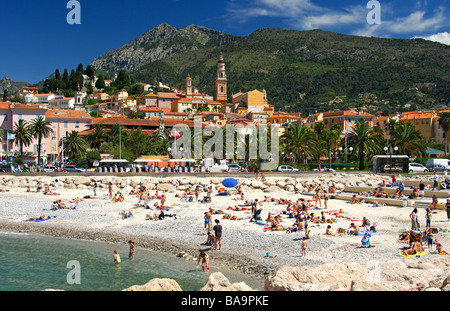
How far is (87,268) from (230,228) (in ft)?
24.0

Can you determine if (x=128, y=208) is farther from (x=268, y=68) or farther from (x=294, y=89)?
(x=268, y=68)

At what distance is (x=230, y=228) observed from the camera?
1875 centimetres

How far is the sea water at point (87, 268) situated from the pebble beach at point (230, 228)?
954 mm

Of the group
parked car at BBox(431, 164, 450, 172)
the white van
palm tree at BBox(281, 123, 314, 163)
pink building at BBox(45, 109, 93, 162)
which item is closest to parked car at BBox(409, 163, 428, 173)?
parked car at BBox(431, 164, 450, 172)

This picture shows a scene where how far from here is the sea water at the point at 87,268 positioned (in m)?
12.0

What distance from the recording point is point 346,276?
28.0ft

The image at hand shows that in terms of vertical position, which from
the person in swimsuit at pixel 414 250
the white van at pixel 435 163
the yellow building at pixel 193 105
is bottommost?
the person in swimsuit at pixel 414 250

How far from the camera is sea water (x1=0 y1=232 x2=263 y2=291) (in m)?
12.0

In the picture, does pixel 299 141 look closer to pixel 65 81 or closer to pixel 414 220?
pixel 414 220

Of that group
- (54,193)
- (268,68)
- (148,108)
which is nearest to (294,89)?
(268,68)

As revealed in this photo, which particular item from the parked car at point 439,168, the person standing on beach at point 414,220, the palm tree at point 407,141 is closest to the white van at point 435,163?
the parked car at point 439,168

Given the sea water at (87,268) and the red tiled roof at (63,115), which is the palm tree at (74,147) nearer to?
the red tiled roof at (63,115)

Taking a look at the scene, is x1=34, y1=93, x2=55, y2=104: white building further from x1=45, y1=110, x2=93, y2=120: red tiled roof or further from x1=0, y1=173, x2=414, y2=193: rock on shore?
x1=0, y1=173, x2=414, y2=193: rock on shore
